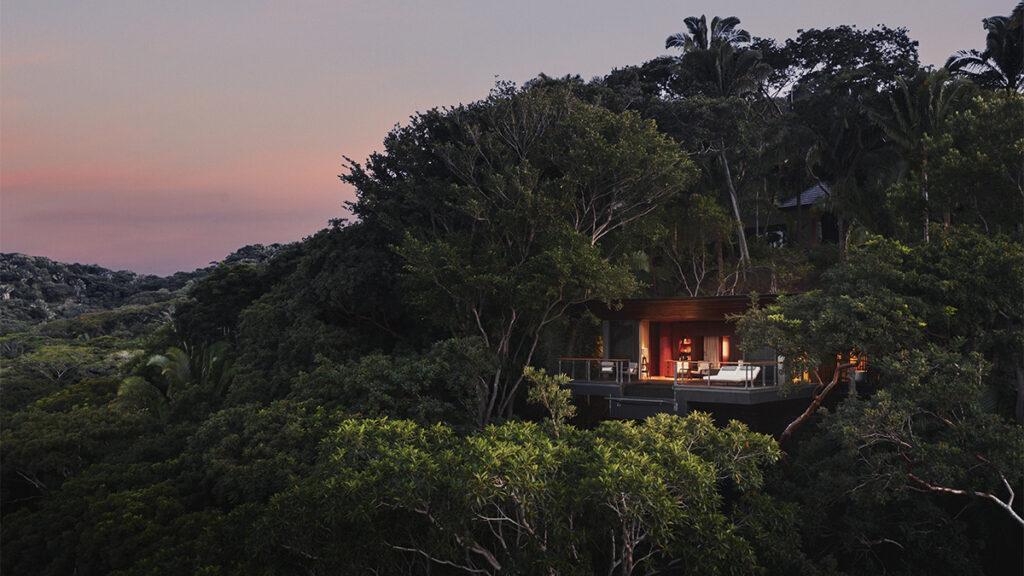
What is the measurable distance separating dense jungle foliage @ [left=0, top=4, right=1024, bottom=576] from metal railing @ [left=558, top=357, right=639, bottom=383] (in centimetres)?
121

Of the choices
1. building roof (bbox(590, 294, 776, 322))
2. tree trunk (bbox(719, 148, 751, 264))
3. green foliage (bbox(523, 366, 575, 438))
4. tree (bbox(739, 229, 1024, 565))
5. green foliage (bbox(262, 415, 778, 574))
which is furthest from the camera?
tree trunk (bbox(719, 148, 751, 264))

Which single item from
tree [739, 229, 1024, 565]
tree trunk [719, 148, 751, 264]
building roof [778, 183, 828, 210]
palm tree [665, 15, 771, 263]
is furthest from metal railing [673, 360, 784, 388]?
building roof [778, 183, 828, 210]

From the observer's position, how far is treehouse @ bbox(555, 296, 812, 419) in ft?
63.4

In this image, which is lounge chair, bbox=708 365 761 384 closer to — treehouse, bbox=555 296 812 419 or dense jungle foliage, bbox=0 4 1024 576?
treehouse, bbox=555 296 812 419

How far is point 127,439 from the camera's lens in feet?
69.3

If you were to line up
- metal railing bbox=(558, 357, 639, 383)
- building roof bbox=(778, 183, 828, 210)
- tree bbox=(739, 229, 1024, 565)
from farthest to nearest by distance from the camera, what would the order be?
building roof bbox=(778, 183, 828, 210) < metal railing bbox=(558, 357, 639, 383) < tree bbox=(739, 229, 1024, 565)

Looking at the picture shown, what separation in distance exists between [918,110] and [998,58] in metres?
3.73

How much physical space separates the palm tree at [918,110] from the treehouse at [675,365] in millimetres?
7581

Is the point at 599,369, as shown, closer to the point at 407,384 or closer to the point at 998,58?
the point at 407,384

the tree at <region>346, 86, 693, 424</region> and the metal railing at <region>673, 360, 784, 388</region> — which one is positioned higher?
the tree at <region>346, 86, 693, 424</region>

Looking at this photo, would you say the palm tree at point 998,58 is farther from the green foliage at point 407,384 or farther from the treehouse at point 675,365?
the green foliage at point 407,384

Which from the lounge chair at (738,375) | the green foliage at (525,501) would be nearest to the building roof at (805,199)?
the lounge chair at (738,375)

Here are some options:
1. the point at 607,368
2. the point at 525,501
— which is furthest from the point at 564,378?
the point at 607,368

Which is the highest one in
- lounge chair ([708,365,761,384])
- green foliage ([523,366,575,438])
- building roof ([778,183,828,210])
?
building roof ([778,183,828,210])
